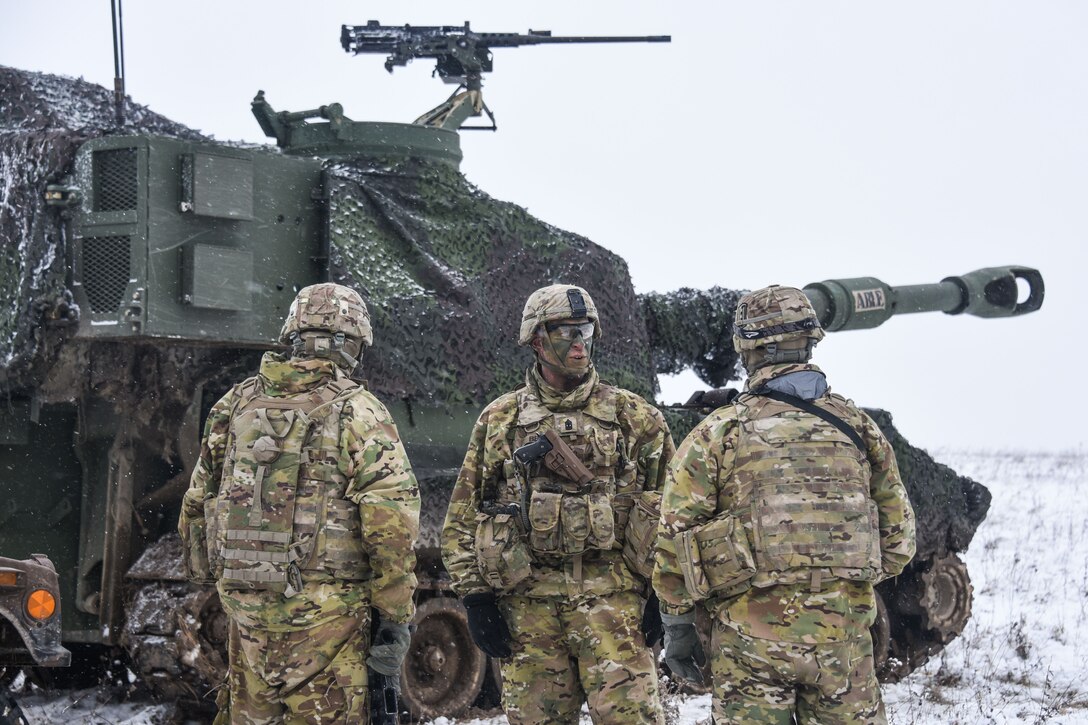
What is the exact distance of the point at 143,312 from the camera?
6.52 meters

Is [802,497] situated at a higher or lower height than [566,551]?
higher

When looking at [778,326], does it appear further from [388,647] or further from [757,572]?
[388,647]

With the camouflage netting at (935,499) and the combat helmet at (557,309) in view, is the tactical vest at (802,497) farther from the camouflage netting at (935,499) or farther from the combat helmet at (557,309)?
the camouflage netting at (935,499)

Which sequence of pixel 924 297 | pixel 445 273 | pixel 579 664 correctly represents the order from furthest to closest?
1. pixel 924 297
2. pixel 445 273
3. pixel 579 664

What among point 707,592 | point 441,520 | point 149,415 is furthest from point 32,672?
point 707,592

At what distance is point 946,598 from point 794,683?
232 inches

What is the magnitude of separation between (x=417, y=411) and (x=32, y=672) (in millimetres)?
2603

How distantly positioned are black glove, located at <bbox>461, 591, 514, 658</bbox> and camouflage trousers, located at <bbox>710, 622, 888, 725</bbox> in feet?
2.87

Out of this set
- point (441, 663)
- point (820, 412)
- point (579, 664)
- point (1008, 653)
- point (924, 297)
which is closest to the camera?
point (820, 412)

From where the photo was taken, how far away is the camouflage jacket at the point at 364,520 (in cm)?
441

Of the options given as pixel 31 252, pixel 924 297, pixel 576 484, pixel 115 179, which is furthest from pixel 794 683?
pixel 924 297

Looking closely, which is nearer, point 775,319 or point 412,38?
point 775,319

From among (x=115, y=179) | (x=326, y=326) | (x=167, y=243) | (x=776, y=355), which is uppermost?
(x=115, y=179)

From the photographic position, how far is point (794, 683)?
4184 mm
